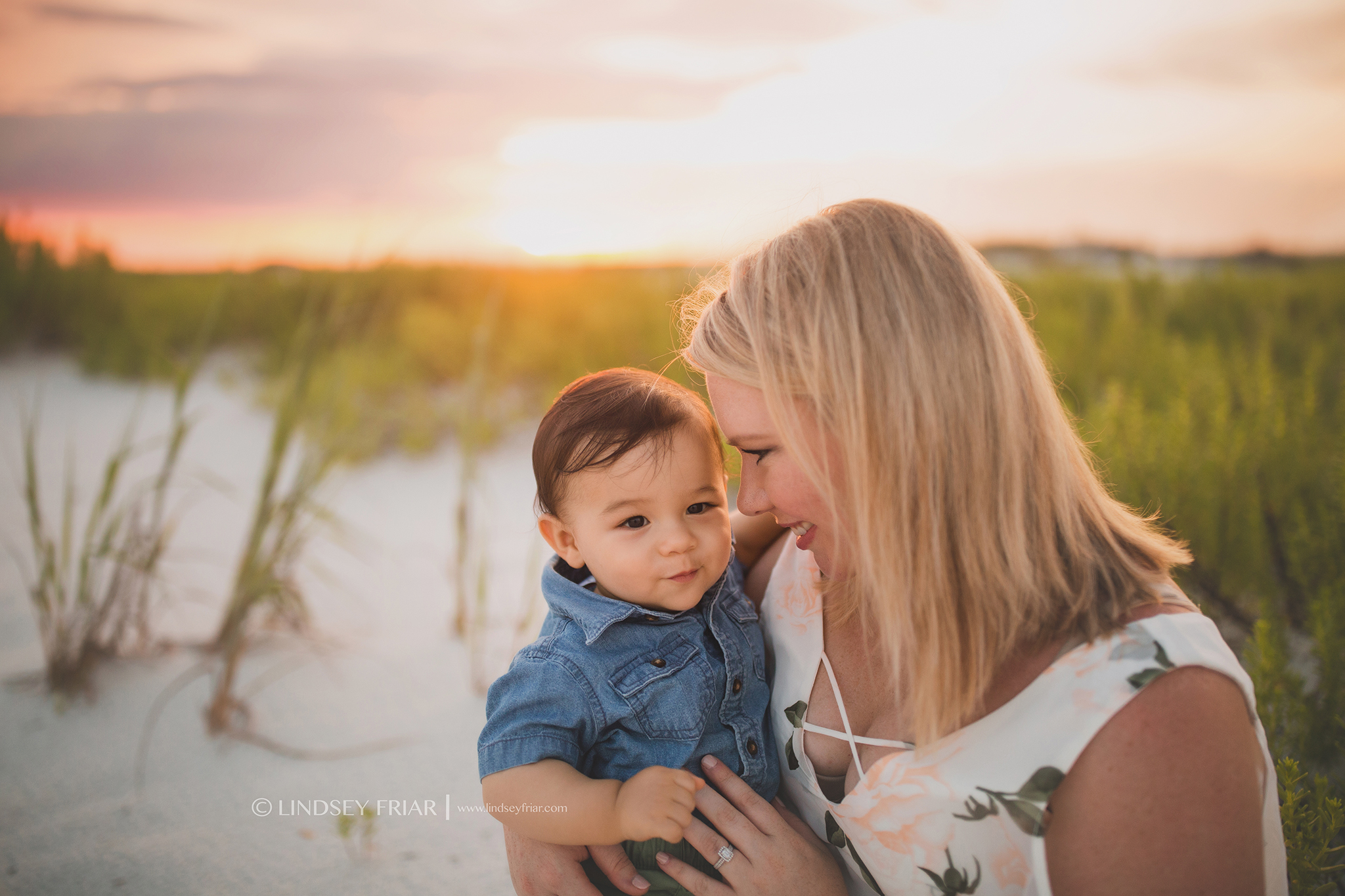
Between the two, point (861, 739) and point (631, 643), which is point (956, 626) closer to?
point (861, 739)

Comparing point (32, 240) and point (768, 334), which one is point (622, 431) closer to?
point (768, 334)

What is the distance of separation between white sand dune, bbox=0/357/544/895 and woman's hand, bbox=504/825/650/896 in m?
0.76

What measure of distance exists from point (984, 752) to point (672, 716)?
54 cm

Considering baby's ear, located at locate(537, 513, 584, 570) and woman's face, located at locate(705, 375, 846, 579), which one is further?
baby's ear, located at locate(537, 513, 584, 570)

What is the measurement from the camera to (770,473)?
125cm

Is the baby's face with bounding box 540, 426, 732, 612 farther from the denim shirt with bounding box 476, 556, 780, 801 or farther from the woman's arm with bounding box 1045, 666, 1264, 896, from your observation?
the woman's arm with bounding box 1045, 666, 1264, 896

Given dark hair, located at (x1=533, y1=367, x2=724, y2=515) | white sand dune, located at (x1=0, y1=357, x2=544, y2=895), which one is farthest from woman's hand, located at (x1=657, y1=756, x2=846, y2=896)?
white sand dune, located at (x1=0, y1=357, x2=544, y2=895)

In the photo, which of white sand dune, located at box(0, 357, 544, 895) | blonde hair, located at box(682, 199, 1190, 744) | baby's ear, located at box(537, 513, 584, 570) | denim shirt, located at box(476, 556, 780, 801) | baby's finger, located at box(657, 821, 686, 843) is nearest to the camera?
blonde hair, located at box(682, 199, 1190, 744)

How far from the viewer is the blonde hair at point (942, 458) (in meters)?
1.10

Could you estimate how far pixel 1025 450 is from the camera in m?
1.12

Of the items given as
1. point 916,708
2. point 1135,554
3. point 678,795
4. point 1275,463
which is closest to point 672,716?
point 678,795

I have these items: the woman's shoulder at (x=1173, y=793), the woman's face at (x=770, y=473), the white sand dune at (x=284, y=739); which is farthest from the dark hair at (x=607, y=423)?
the white sand dune at (x=284, y=739)

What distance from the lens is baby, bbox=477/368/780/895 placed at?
1.29 metres

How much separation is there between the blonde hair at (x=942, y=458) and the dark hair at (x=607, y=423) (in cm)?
30
